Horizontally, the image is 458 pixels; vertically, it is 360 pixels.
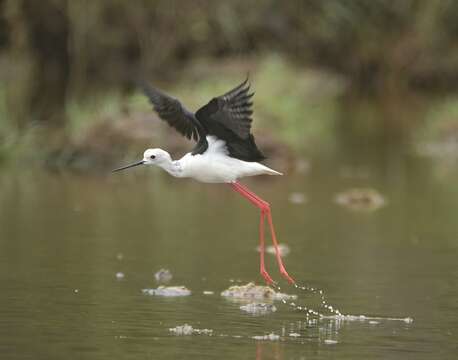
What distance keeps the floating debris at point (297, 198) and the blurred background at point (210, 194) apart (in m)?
0.07

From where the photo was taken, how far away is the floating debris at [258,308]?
22.6ft

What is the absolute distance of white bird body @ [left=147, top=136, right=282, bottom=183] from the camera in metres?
7.48

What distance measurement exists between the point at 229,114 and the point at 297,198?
5.22m

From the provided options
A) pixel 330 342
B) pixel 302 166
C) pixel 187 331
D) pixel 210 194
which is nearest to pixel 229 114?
pixel 187 331

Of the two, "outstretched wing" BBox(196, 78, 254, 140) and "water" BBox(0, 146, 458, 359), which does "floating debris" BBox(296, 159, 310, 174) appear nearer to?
"water" BBox(0, 146, 458, 359)

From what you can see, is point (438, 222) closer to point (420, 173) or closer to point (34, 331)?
point (420, 173)

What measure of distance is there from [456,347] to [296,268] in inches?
100

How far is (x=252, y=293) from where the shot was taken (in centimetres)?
736

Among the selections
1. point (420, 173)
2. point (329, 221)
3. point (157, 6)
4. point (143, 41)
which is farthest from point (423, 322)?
point (143, 41)

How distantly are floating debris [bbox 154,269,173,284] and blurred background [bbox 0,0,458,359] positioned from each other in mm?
68

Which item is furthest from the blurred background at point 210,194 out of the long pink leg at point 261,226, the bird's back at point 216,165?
the bird's back at point 216,165

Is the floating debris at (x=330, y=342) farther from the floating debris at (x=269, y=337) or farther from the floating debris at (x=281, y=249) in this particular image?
the floating debris at (x=281, y=249)

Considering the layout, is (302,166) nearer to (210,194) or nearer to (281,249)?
(210,194)

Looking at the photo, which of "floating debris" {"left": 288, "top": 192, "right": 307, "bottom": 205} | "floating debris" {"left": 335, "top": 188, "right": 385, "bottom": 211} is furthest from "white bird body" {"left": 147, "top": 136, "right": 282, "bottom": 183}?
"floating debris" {"left": 288, "top": 192, "right": 307, "bottom": 205}
